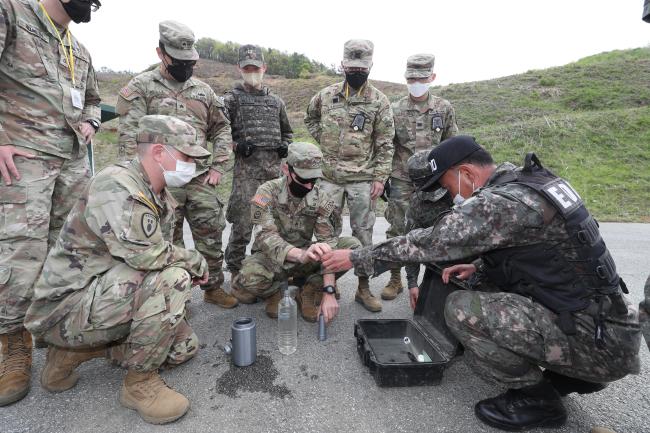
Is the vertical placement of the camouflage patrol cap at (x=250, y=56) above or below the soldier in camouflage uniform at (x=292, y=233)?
above

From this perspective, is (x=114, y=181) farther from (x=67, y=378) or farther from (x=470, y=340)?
(x=470, y=340)

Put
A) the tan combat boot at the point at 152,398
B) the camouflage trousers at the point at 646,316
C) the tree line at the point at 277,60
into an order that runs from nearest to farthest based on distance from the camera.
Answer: the camouflage trousers at the point at 646,316
the tan combat boot at the point at 152,398
the tree line at the point at 277,60

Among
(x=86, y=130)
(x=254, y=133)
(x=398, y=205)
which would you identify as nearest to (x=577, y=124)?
(x=398, y=205)

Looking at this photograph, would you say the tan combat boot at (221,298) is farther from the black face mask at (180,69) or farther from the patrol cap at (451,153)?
the patrol cap at (451,153)

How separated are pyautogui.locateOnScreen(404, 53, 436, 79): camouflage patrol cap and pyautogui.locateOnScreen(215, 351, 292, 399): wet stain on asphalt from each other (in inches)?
135

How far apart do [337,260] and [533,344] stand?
1297mm

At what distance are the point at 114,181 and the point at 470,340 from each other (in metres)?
2.21

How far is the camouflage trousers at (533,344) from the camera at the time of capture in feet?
6.56

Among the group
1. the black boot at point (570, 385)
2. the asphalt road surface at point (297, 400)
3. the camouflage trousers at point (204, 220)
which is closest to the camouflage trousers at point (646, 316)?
the black boot at point (570, 385)

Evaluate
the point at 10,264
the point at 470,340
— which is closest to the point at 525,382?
the point at 470,340

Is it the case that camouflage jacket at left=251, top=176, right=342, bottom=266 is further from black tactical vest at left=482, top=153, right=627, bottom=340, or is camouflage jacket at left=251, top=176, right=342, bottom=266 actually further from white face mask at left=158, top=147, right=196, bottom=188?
black tactical vest at left=482, top=153, right=627, bottom=340

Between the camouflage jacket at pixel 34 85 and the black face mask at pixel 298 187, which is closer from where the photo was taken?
the camouflage jacket at pixel 34 85

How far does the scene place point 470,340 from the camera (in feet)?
7.37

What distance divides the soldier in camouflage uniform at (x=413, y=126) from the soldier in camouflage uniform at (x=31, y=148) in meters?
3.00
